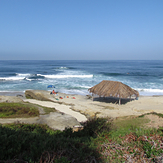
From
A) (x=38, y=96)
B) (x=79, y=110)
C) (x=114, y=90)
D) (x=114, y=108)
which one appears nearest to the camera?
(x=79, y=110)

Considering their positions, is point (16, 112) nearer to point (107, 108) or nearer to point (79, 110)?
point (79, 110)

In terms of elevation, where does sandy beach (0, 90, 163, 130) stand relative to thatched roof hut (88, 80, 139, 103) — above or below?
below

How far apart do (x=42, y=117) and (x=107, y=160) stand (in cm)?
971

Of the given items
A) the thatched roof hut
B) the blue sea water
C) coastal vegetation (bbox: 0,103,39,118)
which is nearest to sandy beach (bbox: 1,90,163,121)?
the thatched roof hut

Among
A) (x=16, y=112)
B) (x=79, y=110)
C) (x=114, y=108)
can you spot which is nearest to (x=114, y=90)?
(x=114, y=108)

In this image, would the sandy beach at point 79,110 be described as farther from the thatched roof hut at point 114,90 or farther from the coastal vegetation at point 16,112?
the thatched roof hut at point 114,90

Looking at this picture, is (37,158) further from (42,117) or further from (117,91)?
(117,91)

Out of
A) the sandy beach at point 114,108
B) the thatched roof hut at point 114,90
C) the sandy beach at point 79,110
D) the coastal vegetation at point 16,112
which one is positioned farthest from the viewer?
the thatched roof hut at point 114,90

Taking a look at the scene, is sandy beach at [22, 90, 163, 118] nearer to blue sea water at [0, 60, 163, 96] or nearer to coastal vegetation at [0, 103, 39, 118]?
coastal vegetation at [0, 103, 39, 118]

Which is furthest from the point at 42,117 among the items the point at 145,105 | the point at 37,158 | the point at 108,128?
the point at 145,105

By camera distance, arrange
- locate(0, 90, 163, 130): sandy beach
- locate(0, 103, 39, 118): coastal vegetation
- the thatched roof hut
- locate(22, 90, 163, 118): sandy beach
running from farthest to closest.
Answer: the thatched roof hut
locate(22, 90, 163, 118): sandy beach
locate(0, 103, 39, 118): coastal vegetation
locate(0, 90, 163, 130): sandy beach

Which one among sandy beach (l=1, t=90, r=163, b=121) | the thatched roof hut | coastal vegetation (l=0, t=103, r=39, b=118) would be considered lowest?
sandy beach (l=1, t=90, r=163, b=121)

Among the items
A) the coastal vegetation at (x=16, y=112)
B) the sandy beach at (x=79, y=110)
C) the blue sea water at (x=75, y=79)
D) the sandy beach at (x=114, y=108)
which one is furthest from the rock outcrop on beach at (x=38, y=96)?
the coastal vegetation at (x=16, y=112)

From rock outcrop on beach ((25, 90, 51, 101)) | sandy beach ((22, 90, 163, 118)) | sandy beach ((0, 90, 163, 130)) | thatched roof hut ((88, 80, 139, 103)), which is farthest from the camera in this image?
rock outcrop on beach ((25, 90, 51, 101))
